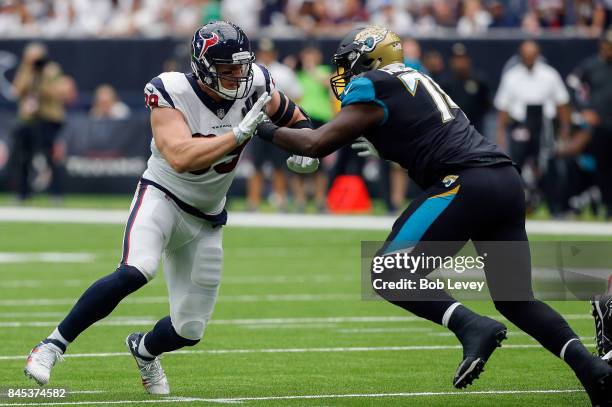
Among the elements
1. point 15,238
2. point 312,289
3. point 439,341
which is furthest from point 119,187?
point 439,341

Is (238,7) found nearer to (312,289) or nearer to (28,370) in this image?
(312,289)

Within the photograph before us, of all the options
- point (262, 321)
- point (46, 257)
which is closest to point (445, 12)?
point (46, 257)

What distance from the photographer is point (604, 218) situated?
687 inches

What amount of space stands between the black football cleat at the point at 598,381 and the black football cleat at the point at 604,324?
0.67m

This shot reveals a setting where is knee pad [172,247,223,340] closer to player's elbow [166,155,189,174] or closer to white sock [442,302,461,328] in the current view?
player's elbow [166,155,189,174]

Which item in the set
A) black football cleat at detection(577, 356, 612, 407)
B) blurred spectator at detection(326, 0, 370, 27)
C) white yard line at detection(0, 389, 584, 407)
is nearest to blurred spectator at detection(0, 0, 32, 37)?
blurred spectator at detection(326, 0, 370, 27)

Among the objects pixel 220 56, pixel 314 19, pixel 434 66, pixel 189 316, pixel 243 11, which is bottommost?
pixel 243 11

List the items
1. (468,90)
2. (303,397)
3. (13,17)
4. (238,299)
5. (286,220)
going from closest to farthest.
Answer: (303,397) → (238,299) → (286,220) → (468,90) → (13,17)

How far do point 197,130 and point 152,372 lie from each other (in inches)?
49.1

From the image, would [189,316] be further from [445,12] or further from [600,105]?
[445,12]

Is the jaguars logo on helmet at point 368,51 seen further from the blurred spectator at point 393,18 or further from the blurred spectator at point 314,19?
the blurred spectator at point 314,19

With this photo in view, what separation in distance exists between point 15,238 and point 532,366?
9149 mm

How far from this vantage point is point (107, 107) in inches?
838

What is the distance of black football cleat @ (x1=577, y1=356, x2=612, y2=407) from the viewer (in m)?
6.02
